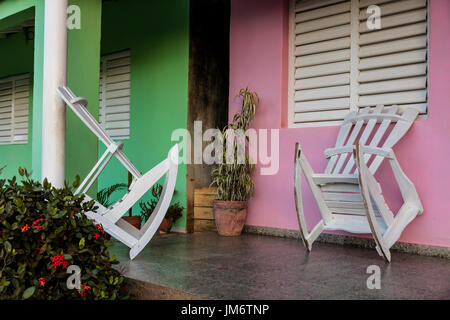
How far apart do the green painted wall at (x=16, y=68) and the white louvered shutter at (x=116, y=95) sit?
200 cm

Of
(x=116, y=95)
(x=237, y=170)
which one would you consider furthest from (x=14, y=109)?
(x=237, y=170)

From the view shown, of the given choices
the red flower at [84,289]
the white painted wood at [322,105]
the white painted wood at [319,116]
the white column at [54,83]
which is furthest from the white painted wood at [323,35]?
the red flower at [84,289]

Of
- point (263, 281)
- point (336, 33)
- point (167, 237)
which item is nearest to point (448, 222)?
point (263, 281)

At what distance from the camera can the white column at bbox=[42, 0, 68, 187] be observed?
328 cm

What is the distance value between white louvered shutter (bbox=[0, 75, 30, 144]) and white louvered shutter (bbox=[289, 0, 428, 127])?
5.06 m

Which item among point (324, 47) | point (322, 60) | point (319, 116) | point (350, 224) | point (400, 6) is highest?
point (400, 6)

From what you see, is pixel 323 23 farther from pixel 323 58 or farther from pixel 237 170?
pixel 237 170

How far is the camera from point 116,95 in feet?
19.3

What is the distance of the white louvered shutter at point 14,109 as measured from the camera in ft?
24.2

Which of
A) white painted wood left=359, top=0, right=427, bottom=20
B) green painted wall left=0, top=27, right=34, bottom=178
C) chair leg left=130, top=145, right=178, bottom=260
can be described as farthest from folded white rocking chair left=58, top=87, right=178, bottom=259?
green painted wall left=0, top=27, right=34, bottom=178

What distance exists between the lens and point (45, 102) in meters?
3.33

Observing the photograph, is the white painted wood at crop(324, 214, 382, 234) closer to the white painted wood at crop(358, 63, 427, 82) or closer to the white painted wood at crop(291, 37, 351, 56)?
the white painted wood at crop(358, 63, 427, 82)

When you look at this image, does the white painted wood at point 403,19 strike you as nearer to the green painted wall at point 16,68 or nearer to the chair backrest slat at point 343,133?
the chair backrest slat at point 343,133

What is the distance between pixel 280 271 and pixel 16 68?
21.7 feet
